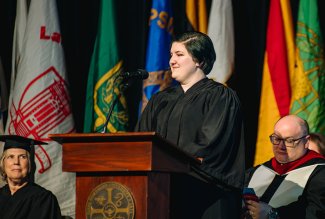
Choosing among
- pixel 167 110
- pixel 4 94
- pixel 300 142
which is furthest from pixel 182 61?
pixel 4 94

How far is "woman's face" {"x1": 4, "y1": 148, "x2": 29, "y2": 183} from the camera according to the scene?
17.5ft

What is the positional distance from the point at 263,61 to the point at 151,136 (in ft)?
12.6

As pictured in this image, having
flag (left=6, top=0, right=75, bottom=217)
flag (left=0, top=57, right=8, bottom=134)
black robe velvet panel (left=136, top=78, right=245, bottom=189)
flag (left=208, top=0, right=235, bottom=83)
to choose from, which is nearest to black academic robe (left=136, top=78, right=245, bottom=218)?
black robe velvet panel (left=136, top=78, right=245, bottom=189)

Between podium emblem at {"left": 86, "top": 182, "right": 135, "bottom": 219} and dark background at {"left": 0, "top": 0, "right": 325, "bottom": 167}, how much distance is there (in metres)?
3.48

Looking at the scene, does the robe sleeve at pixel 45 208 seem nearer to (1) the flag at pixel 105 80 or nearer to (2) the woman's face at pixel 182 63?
(1) the flag at pixel 105 80

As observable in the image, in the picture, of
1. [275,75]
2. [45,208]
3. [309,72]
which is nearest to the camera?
[45,208]

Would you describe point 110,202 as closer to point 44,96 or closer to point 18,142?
point 18,142

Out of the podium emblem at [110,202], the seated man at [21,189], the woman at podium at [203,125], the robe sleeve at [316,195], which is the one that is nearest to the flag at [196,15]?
the seated man at [21,189]

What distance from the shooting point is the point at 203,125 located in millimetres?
3689

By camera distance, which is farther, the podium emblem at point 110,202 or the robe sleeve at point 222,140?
the robe sleeve at point 222,140

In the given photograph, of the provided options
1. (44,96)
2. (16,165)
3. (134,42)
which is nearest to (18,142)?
(16,165)

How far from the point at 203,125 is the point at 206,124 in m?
0.02

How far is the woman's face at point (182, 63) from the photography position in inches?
153

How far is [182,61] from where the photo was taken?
3889 mm
